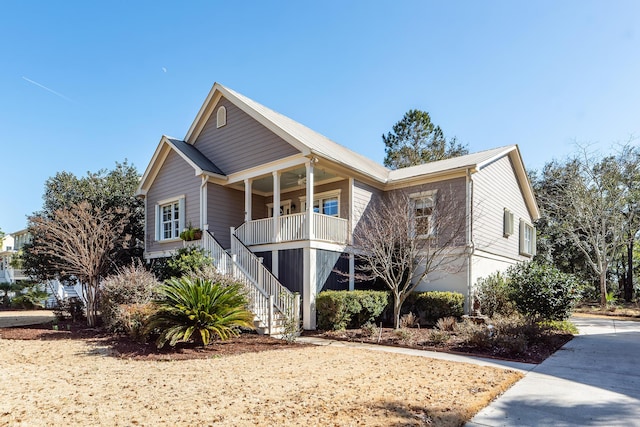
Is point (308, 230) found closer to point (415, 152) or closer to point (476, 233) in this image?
point (476, 233)

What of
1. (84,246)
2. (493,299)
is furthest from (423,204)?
(84,246)

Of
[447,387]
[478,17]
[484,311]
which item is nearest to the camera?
[447,387]

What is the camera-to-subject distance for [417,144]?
1310 inches

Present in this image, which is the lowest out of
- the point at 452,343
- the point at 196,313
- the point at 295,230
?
the point at 452,343

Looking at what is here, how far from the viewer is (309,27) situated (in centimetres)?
1307

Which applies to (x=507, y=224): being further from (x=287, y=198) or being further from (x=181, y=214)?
(x=181, y=214)

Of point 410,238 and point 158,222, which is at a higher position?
point 158,222

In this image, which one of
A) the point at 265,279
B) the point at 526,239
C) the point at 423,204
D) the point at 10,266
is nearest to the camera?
the point at 265,279

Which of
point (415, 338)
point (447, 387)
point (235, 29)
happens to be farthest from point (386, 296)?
point (235, 29)

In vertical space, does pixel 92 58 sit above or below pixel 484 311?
above

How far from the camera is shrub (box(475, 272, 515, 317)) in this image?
43.1ft

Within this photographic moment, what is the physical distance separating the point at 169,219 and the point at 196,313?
389 inches

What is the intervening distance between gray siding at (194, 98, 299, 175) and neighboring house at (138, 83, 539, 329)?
0.14ft

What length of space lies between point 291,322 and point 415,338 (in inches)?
132
